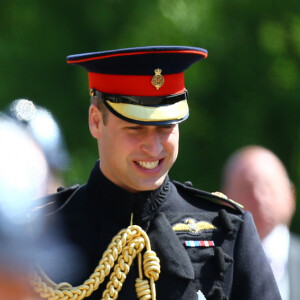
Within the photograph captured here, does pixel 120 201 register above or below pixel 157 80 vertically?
below

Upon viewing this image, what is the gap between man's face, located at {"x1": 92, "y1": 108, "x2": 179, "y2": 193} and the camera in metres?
3.50

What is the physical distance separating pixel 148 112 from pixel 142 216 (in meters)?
0.41

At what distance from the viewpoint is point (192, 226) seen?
12.3 feet

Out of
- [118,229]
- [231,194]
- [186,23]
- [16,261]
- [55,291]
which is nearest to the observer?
[16,261]

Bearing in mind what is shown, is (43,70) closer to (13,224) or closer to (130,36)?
(130,36)

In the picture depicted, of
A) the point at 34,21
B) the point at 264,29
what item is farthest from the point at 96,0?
the point at 264,29

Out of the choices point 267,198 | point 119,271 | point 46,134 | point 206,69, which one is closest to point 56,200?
point 119,271

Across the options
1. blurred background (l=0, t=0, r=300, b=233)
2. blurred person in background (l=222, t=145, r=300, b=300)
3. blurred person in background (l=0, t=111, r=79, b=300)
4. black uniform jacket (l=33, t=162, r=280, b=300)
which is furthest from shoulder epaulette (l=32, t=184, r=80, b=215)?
blurred background (l=0, t=0, r=300, b=233)

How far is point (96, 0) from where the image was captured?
26.7 feet

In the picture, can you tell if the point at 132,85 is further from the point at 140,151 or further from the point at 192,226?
the point at 192,226

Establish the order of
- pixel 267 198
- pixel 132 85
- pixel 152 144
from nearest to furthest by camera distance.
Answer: pixel 152 144, pixel 132 85, pixel 267 198

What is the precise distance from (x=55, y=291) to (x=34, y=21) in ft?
16.3

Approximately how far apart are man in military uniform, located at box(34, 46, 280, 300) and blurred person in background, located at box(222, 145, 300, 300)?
1.62m

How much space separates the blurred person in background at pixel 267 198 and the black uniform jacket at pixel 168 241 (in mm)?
1590
